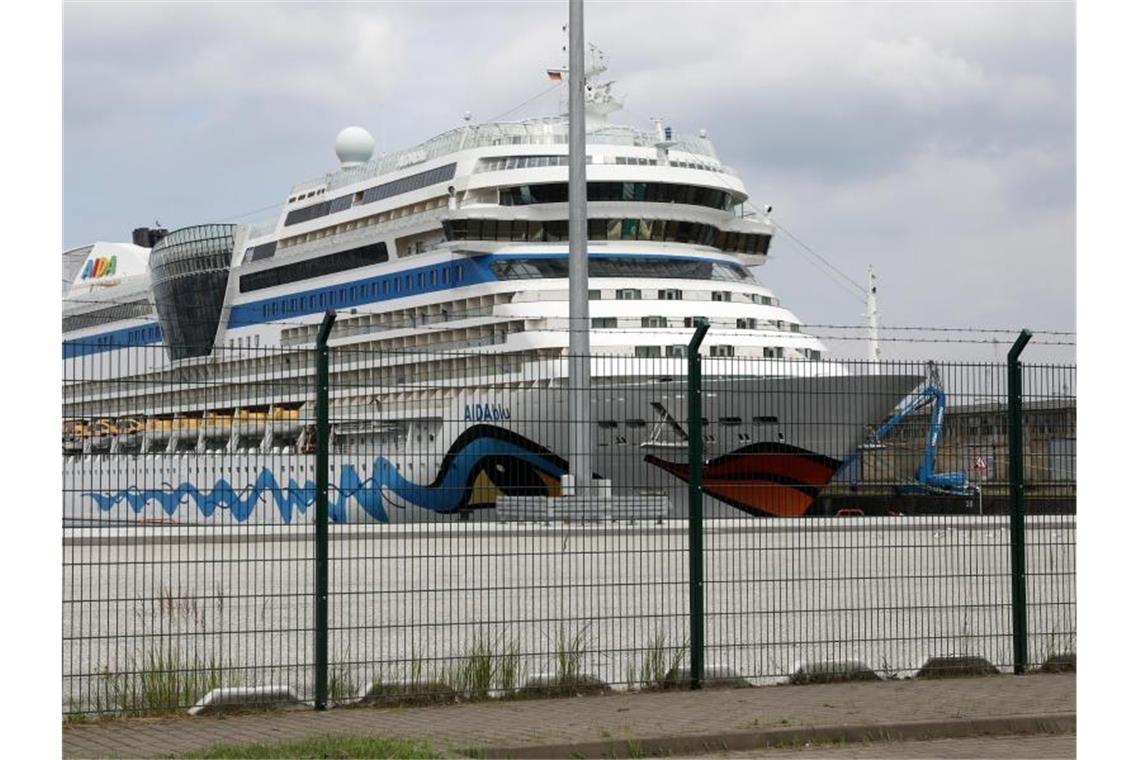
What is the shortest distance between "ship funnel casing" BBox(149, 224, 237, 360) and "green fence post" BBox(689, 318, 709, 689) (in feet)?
141

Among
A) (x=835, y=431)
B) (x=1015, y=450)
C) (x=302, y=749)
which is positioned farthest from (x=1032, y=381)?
(x=302, y=749)

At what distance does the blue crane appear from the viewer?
35.1 feet

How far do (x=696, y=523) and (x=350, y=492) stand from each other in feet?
7.00

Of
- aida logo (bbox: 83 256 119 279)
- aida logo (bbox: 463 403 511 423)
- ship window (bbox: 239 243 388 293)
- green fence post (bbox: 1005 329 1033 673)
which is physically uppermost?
aida logo (bbox: 83 256 119 279)

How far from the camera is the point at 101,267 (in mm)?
67312

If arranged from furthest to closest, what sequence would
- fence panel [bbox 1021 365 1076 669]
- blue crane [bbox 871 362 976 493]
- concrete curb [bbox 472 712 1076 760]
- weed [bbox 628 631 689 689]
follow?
fence panel [bbox 1021 365 1076 669] → blue crane [bbox 871 362 976 493] → weed [bbox 628 631 689 689] → concrete curb [bbox 472 712 1076 760]

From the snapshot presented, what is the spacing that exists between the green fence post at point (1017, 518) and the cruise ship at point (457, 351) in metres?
0.70

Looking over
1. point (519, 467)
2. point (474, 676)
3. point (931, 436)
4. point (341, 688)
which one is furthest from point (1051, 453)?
point (341, 688)

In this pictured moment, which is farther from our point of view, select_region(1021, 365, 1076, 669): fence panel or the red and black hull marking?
select_region(1021, 365, 1076, 669): fence panel

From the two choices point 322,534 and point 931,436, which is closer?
point 322,534

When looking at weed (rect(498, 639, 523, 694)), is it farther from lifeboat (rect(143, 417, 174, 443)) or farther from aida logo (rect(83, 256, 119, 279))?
aida logo (rect(83, 256, 119, 279))

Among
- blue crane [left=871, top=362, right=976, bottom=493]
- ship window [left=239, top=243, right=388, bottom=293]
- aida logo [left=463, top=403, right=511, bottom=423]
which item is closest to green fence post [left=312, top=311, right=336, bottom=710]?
aida logo [left=463, top=403, right=511, bottom=423]

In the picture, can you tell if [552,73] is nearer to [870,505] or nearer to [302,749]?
[870,505]

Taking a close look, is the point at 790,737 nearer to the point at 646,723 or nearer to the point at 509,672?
the point at 646,723
